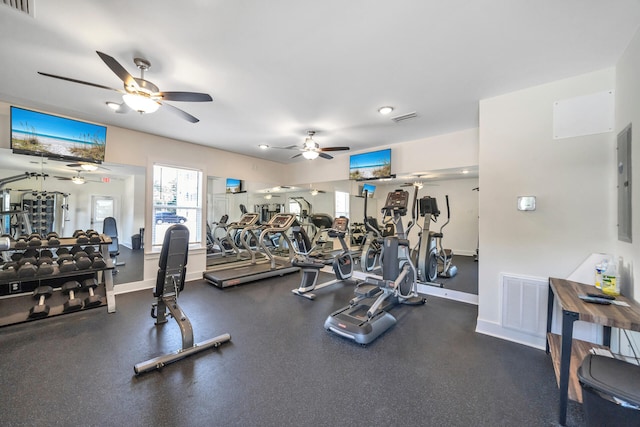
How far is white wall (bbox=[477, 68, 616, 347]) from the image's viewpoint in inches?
99.3

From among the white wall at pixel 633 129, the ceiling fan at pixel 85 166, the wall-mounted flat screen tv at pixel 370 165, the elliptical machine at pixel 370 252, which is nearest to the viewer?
the white wall at pixel 633 129

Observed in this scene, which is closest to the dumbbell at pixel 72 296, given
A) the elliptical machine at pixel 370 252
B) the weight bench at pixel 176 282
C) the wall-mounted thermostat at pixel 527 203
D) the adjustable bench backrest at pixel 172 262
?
the weight bench at pixel 176 282

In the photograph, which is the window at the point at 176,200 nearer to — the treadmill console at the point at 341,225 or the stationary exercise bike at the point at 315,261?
the stationary exercise bike at the point at 315,261

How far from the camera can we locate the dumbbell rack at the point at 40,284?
3.20 meters

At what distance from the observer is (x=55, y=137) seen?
12.5 ft

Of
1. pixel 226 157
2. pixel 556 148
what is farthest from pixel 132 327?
pixel 556 148

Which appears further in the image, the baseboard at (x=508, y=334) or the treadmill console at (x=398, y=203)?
the treadmill console at (x=398, y=203)

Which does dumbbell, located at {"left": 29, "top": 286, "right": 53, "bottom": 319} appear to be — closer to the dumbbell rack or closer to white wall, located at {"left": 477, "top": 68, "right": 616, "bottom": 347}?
the dumbbell rack

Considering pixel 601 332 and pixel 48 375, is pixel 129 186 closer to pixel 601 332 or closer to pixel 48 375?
pixel 48 375

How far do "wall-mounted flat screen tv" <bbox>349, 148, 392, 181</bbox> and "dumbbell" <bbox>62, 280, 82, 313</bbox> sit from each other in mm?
5264

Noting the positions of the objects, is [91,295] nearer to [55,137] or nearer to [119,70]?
[55,137]

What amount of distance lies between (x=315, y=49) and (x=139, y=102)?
186cm

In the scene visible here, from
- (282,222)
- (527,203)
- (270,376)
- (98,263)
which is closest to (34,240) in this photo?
(98,263)

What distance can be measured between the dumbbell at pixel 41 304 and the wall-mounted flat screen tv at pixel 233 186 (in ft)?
11.8
